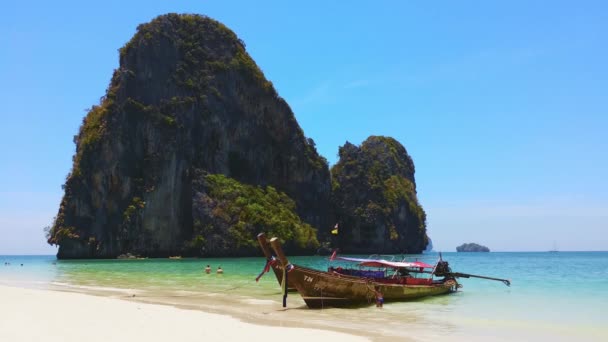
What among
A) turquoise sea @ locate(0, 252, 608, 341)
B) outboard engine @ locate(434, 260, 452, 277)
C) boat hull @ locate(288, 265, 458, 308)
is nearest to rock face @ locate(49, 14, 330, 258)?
turquoise sea @ locate(0, 252, 608, 341)

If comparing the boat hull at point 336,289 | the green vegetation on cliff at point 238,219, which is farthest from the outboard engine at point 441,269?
the green vegetation on cliff at point 238,219

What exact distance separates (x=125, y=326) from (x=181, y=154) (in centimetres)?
6847

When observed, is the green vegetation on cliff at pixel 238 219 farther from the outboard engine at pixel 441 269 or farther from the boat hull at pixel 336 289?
the boat hull at pixel 336 289

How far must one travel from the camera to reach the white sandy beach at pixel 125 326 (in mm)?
11672

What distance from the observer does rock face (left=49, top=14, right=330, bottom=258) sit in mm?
76000

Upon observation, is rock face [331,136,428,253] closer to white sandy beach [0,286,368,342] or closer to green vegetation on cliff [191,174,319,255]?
green vegetation on cliff [191,174,319,255]

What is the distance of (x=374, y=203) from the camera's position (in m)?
105

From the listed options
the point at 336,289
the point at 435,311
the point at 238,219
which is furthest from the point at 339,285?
the point at 238,219

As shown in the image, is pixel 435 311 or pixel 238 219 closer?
pixel 435 311

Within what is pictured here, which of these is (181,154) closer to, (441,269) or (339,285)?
(441,269)

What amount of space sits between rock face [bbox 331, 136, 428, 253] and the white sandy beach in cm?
8128

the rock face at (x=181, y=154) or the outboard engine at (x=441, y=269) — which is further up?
the rock face at (x=181, y=154)

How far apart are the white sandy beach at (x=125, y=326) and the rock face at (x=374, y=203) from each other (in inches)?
3200

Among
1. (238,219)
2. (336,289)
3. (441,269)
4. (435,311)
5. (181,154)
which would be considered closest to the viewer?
(336,289)
